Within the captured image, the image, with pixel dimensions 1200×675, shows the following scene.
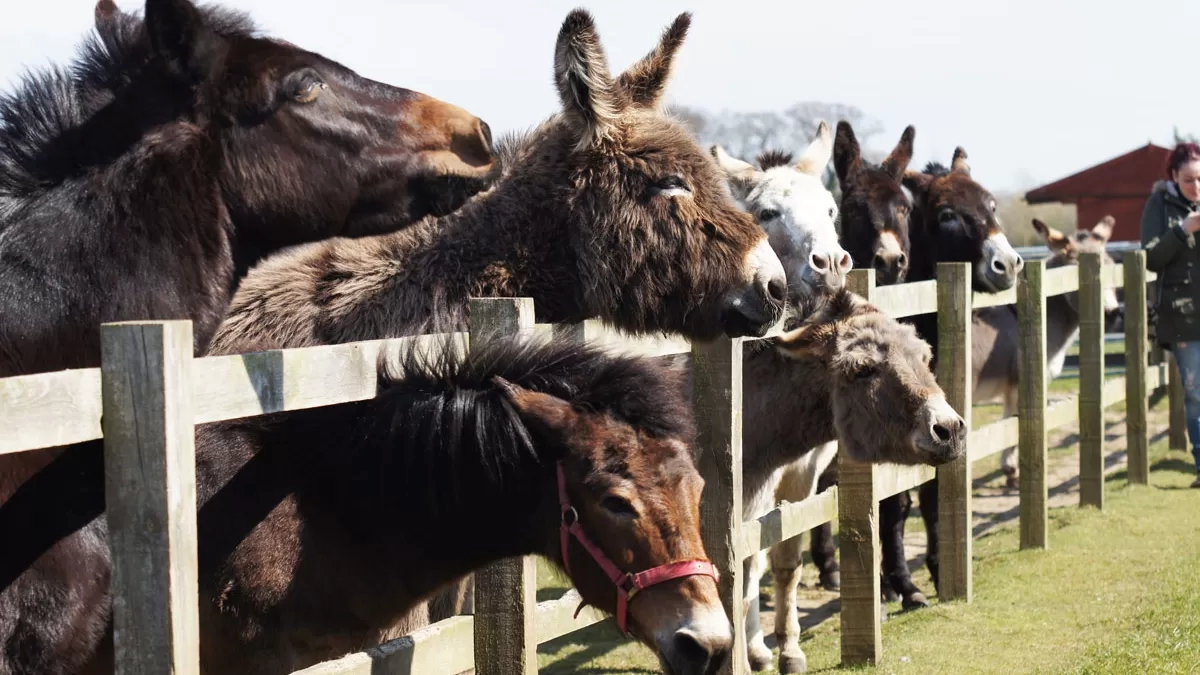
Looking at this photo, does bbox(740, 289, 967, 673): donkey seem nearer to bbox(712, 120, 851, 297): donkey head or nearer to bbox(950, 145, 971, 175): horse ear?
bbox(712, 120, 851, 297): donkey head

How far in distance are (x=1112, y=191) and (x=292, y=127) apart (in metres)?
30.2

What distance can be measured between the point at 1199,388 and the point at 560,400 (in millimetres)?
8759

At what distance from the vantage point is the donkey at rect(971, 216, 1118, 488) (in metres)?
10.7

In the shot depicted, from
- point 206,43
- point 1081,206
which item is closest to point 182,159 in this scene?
point 206,43

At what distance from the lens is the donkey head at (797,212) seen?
6.24 meters

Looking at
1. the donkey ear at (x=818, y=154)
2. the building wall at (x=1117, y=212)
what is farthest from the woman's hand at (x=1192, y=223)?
the building wall at (x=1117, y=212)

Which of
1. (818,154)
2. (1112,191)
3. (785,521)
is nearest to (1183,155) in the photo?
(818,154)

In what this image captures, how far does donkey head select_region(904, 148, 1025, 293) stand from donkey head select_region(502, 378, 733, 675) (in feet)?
18.5

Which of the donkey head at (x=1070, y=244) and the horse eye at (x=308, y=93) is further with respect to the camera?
the donkey head at (x=1070, y=244)

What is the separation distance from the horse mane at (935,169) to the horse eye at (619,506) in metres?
7.23

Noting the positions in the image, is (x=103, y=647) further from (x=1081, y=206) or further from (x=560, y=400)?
(x=1081, y=206)

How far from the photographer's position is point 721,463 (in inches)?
192

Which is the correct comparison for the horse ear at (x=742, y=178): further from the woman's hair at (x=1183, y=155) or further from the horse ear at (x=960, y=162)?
the woman's hair at (x=1183, y=155)

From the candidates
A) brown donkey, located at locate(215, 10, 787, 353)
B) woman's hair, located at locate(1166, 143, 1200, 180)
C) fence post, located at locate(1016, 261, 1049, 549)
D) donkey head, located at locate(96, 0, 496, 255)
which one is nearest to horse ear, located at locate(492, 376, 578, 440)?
donkey head, located at locate(96, 0, 496, 255)
